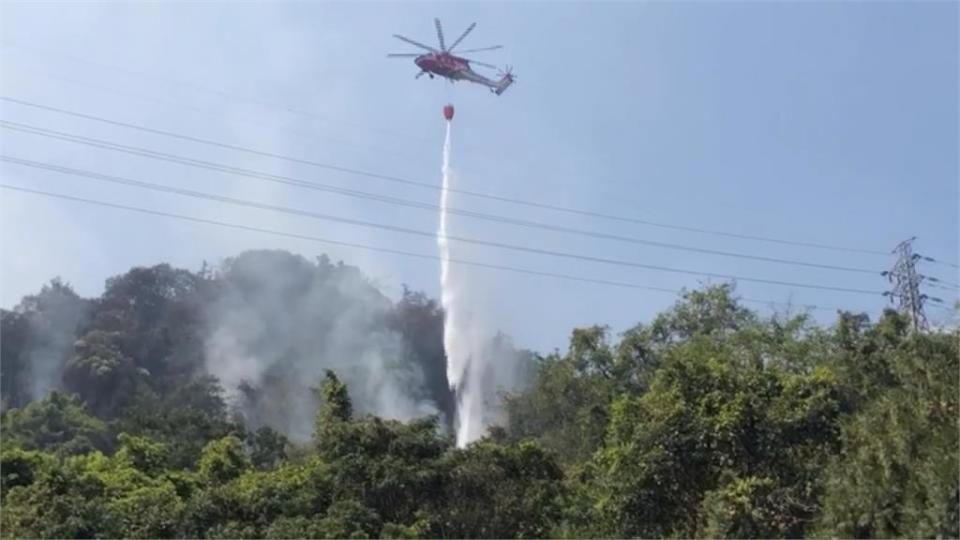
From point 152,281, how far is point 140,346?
4909 millimetres

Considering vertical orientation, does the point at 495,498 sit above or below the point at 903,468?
above

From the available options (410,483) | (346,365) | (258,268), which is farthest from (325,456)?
(258,268)

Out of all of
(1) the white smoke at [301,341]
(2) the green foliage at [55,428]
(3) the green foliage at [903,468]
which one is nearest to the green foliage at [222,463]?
(2) the green foliage at [55,428]

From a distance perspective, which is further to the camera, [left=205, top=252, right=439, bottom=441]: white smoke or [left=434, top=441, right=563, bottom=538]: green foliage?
[left=205, top=252, right=439, bottom=441]: white smoke

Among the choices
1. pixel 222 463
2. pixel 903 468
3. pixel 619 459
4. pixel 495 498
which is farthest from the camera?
pixel 222 463

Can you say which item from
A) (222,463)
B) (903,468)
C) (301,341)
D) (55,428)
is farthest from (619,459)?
(301,341)

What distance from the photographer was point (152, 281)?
61.5m

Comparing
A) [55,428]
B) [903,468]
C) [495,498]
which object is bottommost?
[903,468]

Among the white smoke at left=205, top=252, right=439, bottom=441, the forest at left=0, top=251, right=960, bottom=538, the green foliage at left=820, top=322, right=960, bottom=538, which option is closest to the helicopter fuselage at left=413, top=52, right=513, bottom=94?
the forest at left=0, top=251, right=960, bottom=538

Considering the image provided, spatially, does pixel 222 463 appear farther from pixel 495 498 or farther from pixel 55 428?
pixel 55 428

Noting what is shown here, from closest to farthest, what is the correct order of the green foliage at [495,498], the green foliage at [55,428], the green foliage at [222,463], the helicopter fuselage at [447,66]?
the green foliage at [495,498], the green foliage at [222,463], the helicopter fuselage at [447,66], the green foliage at [55,428]

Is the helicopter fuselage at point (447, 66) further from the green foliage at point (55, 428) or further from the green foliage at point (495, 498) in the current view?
the green foliage at point (55, 428)

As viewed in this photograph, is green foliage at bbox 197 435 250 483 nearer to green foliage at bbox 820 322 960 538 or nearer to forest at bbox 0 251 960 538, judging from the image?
forest at bbox 0 251 960 538

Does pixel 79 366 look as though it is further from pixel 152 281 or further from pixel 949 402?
pixel 949 402
